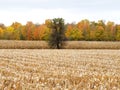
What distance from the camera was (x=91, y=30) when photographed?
105 metres

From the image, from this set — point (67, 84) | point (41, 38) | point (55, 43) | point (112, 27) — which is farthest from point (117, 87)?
point (112, 27)

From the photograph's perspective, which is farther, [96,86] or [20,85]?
[96,86]

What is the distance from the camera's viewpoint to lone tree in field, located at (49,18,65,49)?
214 feet

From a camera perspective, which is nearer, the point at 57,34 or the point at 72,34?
the point at 57,34

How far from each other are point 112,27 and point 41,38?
26.8 m

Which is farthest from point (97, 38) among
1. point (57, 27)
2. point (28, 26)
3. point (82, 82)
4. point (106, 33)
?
point (82, 82)

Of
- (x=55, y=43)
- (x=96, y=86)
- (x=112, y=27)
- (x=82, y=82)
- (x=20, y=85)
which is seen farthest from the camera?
(x=112, y=27)

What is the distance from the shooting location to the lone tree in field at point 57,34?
214ft

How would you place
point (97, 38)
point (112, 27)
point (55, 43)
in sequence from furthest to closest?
1. point (112, 27)
2. point (97, 38)
3. point (55, 43)

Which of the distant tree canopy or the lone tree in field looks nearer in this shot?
the lone tree in field

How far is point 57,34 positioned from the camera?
2584 inches

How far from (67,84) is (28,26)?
95.5m

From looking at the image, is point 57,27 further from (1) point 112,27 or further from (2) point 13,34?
(1) point 112,27

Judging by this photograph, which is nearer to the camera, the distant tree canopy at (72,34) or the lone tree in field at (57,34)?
the lone tree in field at (57,34)
